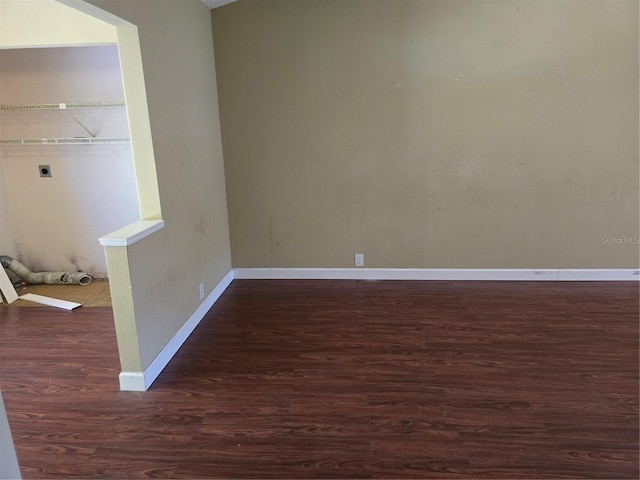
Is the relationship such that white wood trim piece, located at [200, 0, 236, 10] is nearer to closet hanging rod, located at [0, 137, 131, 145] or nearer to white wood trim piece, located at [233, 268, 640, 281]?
closet hanging rod, located at [0, 137, 131, 145]

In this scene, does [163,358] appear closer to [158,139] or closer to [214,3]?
[158,139]

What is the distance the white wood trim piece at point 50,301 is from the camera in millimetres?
3486

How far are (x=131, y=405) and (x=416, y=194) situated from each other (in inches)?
111

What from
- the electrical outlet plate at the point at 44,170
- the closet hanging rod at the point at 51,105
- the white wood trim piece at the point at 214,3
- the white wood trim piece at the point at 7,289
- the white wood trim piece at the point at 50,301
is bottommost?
the white wood trim piece at the point at 50,301

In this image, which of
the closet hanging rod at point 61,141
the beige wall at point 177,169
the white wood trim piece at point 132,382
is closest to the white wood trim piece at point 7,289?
the closet hanging rod at point 61,141

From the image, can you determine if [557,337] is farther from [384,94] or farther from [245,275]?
[245,275]

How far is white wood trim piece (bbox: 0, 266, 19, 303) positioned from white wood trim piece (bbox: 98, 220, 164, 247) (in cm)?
217

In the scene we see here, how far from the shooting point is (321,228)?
12.8ft

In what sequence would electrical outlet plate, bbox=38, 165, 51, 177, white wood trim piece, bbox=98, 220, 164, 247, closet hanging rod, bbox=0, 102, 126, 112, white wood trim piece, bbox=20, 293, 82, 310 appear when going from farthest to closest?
electrical outlet plate, bbox=38, 165, 51, 177, closet hanging rod, bbox=0, 102, 126, 112, white wood trim piece, bbox=20, 293, 82, 310, white wood trim piece, bbox=98, 220, 164, 247

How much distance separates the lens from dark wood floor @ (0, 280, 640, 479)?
5.91ft

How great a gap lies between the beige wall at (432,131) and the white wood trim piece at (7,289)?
2044mm

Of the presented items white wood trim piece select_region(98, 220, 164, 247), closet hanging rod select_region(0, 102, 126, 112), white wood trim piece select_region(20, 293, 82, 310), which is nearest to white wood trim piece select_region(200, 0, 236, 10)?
closet hanging rod select_region(0, 102, 126, 112)

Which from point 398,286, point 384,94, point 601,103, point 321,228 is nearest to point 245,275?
point 321,228

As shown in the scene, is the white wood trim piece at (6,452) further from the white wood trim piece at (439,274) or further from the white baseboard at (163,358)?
the white wood trim piece at (439,274)
